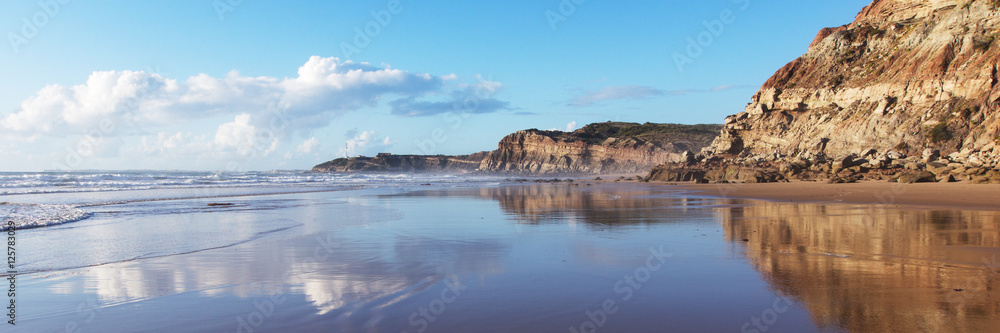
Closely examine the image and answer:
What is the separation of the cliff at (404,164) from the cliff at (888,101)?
7840 centimetres

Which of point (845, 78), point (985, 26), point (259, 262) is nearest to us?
point (259, 262)

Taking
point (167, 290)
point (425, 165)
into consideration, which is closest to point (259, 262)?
point (167, 290)

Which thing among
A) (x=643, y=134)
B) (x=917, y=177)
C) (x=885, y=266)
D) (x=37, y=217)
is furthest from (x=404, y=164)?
(x=885, y=266)

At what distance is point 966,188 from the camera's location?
15453 mm

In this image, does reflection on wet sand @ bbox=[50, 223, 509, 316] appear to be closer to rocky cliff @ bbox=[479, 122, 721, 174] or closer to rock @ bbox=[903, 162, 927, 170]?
rock @ bbox=[903, 162, 927, 170]

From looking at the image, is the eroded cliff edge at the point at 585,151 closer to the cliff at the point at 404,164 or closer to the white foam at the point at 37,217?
the cliff at the point at 404,164

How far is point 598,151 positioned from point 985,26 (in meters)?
55.2

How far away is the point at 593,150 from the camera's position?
7931 cm

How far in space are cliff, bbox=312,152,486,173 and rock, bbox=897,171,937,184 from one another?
9163 cm

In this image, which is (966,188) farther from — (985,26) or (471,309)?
(471,309)

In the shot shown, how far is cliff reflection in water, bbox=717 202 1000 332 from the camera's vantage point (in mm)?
3727

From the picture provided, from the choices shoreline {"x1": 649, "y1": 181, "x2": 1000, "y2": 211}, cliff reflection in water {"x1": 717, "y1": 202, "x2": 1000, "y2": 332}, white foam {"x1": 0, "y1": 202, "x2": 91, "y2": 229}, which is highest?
shoreline {"x1": 649, "y1": 181, "x2": 1000, "y2": 211}

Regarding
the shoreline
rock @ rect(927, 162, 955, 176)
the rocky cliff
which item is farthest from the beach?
the rocky cliff

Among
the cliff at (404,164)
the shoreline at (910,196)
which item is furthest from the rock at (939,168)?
the cliff at (404,164)
